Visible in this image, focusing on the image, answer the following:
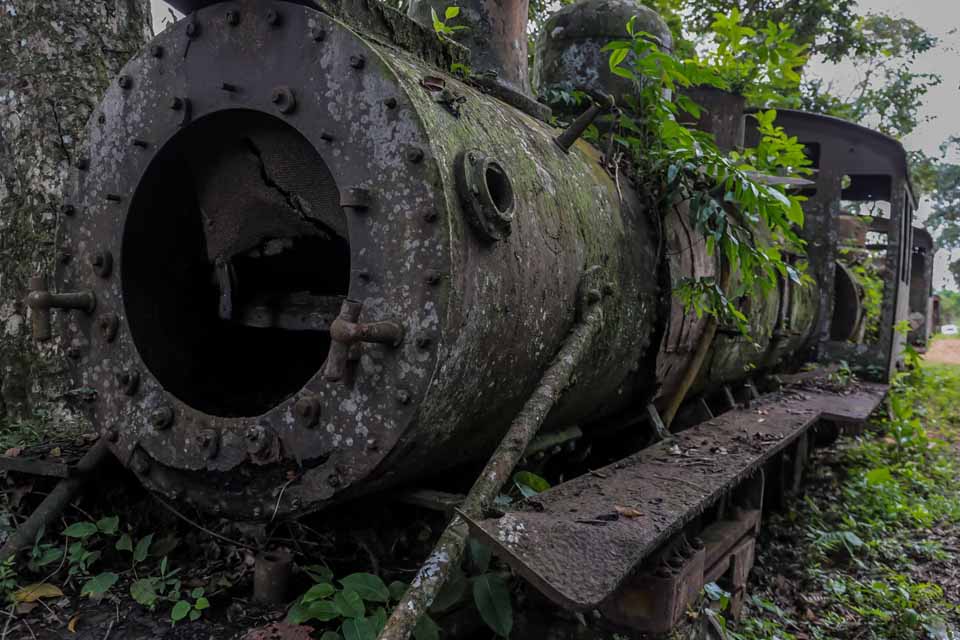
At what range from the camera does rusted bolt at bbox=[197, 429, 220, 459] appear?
206 cm

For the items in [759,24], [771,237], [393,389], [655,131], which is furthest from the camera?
[759,24]

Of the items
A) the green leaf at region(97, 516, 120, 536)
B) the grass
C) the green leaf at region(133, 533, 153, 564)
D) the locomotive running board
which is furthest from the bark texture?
the grass

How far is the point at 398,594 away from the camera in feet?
6.62

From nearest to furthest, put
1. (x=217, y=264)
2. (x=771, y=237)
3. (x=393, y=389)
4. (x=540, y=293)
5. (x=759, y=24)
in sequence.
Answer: (x=393, y=389)
(x=540, y=293)
(x=217, y=264)
(x=771, y=237)
(x=759, y=24)

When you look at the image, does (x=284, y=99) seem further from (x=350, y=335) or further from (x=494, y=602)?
(x=494, y=602)

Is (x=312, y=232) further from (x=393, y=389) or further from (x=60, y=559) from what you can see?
(x=60, y=559)

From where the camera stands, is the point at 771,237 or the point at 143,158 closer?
the point at 143,158

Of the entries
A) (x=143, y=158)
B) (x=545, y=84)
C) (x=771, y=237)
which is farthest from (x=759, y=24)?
(x=143, y=158)

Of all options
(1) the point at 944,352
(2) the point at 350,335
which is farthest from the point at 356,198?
(1) the point at 944,352

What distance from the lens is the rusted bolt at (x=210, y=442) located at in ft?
6.75

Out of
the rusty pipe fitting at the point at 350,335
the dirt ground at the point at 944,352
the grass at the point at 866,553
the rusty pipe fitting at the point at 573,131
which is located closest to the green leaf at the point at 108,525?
the rusty pipe fitting at the point at 350,335

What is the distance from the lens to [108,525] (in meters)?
2.45

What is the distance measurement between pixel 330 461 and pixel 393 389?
0.27 meters

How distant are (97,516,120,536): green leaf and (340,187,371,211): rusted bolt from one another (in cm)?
138
